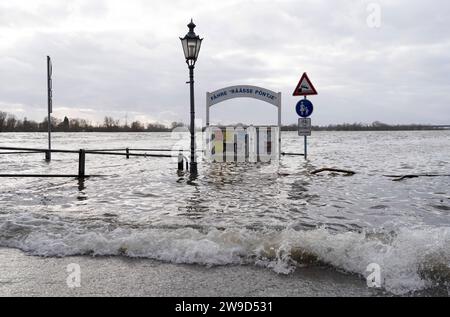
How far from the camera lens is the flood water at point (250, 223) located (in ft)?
13.4

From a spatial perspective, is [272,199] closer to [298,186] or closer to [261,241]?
[298,186]

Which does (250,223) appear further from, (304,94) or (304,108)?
(304,108)

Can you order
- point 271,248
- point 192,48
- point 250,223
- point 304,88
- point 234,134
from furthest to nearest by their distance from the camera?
point 234,134 → point 304,88 → point 192,48 → point 250,223 → point 271,248

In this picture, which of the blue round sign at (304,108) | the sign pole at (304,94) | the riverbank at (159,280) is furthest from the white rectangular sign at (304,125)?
the riverbank at (159,280)

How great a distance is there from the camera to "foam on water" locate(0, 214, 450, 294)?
376cm

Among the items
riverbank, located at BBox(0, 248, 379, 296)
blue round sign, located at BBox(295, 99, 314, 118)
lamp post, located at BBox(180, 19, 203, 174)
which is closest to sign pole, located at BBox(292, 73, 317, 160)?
blue round sign, located at BBox(295, 99, 314, 118)

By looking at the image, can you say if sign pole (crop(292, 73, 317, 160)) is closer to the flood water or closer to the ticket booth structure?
the ticket booth structure

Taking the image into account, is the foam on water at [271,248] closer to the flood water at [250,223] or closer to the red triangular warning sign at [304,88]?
the flood water at [250,223]

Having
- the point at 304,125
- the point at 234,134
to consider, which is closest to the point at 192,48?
the point at 304,125

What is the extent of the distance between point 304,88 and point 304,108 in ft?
2.67

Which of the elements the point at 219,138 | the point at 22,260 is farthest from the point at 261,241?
the point at 219,138

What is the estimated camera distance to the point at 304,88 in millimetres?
15859

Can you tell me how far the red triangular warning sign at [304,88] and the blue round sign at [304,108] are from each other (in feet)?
1.12

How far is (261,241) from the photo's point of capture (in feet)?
15.2
